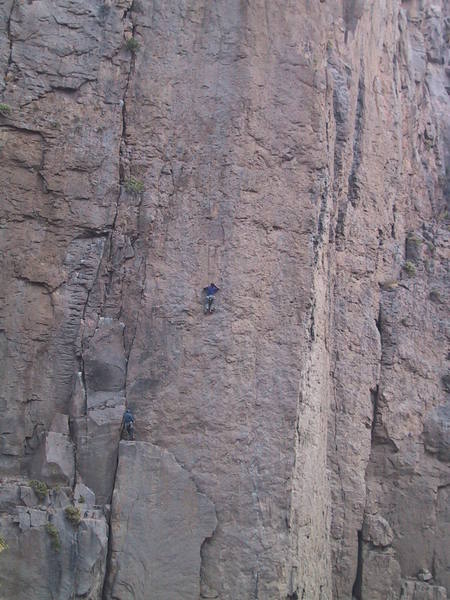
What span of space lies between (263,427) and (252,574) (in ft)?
9.36

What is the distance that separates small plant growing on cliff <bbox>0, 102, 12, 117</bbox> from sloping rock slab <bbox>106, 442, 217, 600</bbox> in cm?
737

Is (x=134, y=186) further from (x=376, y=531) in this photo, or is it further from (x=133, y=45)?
(x=376, y=531)

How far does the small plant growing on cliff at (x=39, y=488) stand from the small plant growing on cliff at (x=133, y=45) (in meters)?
9.50

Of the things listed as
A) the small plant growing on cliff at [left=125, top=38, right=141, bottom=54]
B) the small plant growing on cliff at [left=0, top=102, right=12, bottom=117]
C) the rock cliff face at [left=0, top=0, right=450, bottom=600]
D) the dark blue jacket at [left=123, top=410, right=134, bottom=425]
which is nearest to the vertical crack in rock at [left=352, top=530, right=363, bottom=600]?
the rock cliff face at [left=0, top=0, right=450, bottom=600]

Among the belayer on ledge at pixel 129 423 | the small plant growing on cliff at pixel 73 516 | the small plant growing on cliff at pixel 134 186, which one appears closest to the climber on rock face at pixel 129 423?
the belayer on ledge at pixel 129 423

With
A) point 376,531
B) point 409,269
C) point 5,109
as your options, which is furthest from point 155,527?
point 409,269

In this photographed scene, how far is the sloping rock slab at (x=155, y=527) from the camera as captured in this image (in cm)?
1855

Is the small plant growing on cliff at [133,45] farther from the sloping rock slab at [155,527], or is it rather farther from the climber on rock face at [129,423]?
the sloping rock slab at [155,527]

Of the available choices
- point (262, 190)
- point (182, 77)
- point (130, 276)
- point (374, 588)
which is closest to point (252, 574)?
point (374, 588)

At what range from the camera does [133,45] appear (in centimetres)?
2105

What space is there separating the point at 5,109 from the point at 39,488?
7904mm

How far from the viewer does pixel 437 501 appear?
23484mm

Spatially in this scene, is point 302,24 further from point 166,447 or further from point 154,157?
point 166,447

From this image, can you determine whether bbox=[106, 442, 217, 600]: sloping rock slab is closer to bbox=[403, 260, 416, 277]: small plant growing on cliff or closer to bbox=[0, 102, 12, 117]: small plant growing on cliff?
bbox=[0, 102, 12, 117]: small plant growing on cliff
